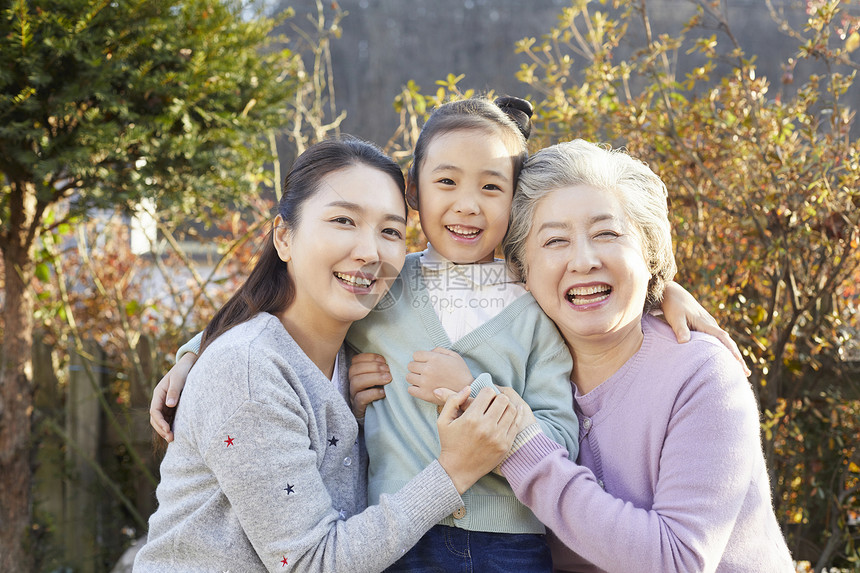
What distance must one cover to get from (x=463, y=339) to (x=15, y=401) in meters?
2.41

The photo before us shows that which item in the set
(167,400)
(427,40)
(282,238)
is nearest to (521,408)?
(282,238)

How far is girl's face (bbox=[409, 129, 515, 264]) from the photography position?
2133mm

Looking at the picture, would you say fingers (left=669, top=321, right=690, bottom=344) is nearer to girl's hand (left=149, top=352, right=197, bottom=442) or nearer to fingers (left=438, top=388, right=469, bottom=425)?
fingers (left=438, top=388, right=469, bottom=425)

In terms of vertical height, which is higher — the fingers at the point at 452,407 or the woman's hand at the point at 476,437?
the fingers at the point at 452,407

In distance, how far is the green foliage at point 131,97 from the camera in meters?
2.54

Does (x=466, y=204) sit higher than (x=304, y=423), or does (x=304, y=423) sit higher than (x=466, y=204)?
(x=466, y=204)

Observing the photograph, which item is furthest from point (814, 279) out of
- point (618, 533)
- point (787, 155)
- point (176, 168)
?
point (176, 168)

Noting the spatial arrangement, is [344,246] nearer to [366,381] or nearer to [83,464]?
[366,381]

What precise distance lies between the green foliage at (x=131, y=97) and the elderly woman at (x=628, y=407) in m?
1.49

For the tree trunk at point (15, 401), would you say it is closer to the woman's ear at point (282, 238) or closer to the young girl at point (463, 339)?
the young girl at point (463, 339)

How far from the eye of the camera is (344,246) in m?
1.91

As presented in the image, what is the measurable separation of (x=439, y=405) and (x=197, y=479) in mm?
654

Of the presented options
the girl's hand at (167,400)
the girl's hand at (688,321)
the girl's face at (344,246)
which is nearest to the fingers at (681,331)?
the girl's hand at (688,321)

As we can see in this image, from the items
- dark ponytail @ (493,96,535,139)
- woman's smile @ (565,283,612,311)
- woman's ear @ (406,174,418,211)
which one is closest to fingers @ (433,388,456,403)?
woman's smile @ (565,283,612,311)
